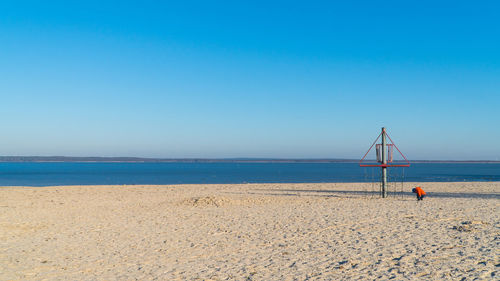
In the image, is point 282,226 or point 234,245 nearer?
point 234,245

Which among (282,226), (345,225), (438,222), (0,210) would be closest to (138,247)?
(282,226)

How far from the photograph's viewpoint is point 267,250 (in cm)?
827

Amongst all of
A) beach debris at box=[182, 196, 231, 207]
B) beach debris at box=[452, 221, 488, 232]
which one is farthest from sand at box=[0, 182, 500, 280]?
beach debris at box=[182, 196, 231, 207]

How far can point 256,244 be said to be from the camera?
888cm

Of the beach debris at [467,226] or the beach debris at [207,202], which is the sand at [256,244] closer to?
the beach debris at [467,226]

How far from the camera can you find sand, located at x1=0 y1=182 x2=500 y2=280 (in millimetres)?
6641

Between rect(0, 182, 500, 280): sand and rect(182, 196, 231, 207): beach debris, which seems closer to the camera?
rect(0, 182, 500, 280): sand

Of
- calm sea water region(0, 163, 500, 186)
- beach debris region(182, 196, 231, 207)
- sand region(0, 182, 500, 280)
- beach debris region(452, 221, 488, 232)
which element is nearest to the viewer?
sand region(0, 182, 500, 280)

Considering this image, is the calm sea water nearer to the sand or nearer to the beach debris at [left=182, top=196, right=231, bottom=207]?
the beach debris at [left=182, top=196, right=231, bottom=207]

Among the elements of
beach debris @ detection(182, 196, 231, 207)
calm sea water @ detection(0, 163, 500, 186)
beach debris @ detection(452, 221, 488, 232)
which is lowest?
calm sea water @ detection(0, 163, 500, 186)

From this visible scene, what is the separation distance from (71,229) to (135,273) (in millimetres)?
5575

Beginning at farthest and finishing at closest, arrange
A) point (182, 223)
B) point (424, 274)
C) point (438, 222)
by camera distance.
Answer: point (182, 223)
point (438, 222)
point (424, 274)

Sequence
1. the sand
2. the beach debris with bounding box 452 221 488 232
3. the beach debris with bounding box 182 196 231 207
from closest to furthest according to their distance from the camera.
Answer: the sand → the beach debris with bounding box 452 221 488 232 → the beach debris with bounding box 182 196 231 207

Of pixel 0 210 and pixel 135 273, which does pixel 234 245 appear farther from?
pixel 0 210
